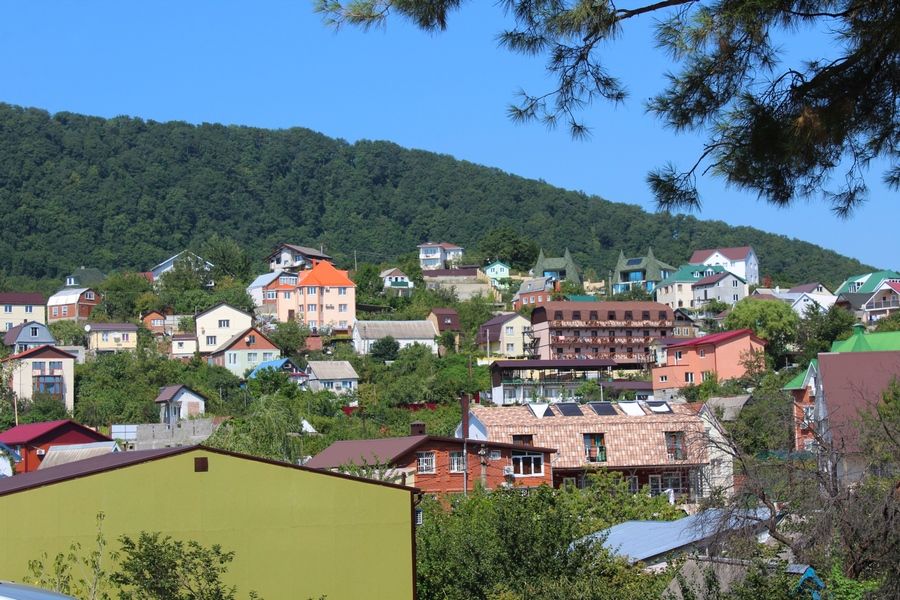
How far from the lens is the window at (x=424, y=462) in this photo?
35.6m

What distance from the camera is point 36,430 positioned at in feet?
153

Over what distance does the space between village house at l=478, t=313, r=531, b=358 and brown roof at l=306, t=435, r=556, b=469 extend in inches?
1488

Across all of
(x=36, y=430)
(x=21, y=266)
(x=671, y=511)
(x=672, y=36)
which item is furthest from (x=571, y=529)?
(x=21, y=266)

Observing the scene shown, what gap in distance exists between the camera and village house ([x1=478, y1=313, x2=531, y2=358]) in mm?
75250

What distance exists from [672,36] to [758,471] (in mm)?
7655

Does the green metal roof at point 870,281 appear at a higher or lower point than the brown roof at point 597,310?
higher

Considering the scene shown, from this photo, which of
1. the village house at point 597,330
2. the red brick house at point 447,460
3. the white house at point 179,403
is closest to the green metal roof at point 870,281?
the village house at point 597,330

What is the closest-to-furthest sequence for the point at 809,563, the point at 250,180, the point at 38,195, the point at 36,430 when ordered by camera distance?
the point at 809,563
the point at 36,430
the point at 38,195
the point at 250,180

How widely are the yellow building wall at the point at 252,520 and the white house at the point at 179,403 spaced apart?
39.5 meters

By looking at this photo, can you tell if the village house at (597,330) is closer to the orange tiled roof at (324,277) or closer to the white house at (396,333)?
the white house at (396,333)

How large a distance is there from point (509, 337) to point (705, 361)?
624 inches

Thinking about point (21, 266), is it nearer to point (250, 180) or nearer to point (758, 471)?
point (250, 180)

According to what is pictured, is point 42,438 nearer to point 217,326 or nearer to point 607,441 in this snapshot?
point 607,441

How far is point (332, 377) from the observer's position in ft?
212
